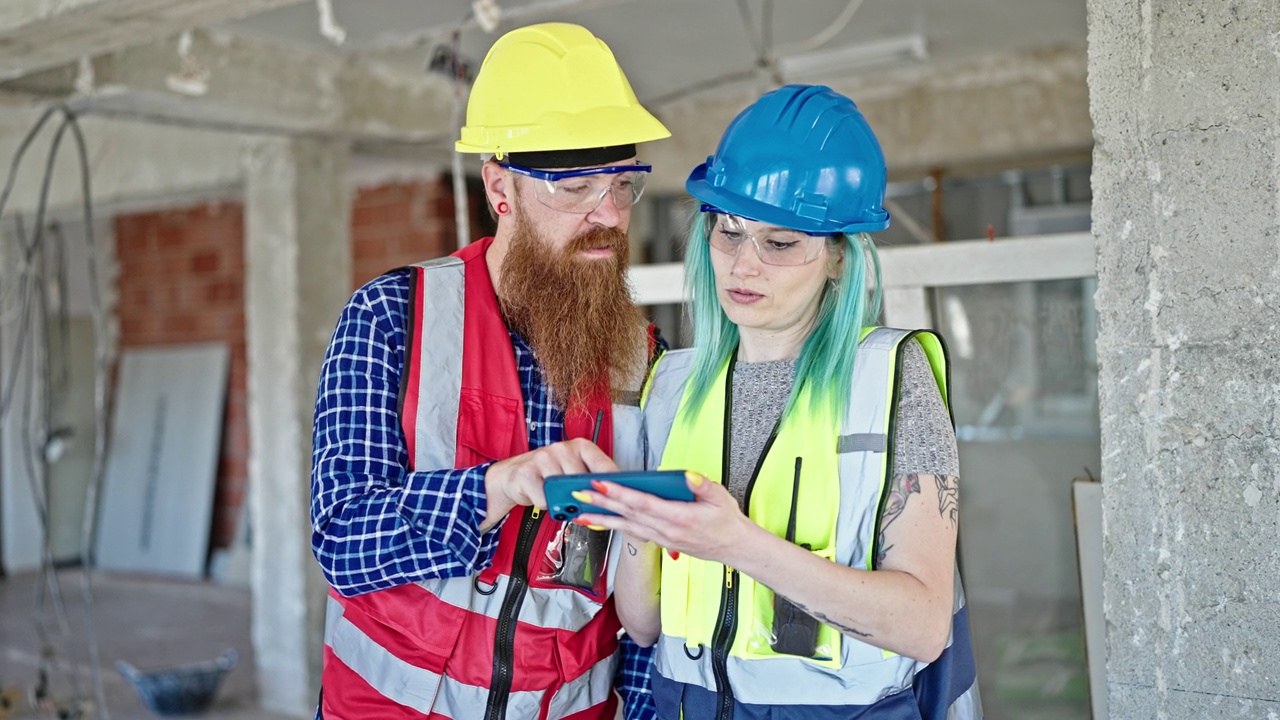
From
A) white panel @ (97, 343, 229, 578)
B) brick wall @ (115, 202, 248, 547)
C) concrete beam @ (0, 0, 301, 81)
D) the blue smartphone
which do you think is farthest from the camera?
brick wall @ (115, 202, 248, 547)

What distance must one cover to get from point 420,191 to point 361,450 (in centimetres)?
491

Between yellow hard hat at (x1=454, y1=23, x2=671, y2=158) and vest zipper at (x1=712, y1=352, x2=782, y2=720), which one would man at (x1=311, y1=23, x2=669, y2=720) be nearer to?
yellow hard hat at (x1=454, y1=23, x2=671, y2=158)

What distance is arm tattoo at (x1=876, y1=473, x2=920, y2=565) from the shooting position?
1287 mm

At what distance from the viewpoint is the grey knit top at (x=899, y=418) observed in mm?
1303

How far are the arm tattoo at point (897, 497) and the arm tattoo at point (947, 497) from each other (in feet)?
0.09

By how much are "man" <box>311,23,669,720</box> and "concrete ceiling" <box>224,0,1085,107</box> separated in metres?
1.88

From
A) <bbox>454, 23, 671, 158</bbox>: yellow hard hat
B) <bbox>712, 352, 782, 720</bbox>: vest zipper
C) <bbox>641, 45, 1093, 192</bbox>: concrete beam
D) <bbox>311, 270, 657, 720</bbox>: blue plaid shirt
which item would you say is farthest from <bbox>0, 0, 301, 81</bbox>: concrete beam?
<bbox>641, 45, 1093, 192</bbox>: concrete beam

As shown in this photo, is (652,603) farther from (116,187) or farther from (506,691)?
(116,187)

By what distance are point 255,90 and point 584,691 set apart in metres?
3.06

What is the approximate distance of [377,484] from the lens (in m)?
1.47

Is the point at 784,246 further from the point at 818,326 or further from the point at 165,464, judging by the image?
the point at 165,464

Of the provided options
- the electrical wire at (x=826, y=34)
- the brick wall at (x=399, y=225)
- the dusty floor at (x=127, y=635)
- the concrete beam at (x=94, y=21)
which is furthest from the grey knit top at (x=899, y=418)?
the brick wall at (x=399, y=225)

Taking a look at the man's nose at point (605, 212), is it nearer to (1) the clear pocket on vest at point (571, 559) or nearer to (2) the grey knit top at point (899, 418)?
(2) the grey knit top at point (899, 418)

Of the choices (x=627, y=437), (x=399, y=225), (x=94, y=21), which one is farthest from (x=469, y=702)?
(x=399, y=225)
